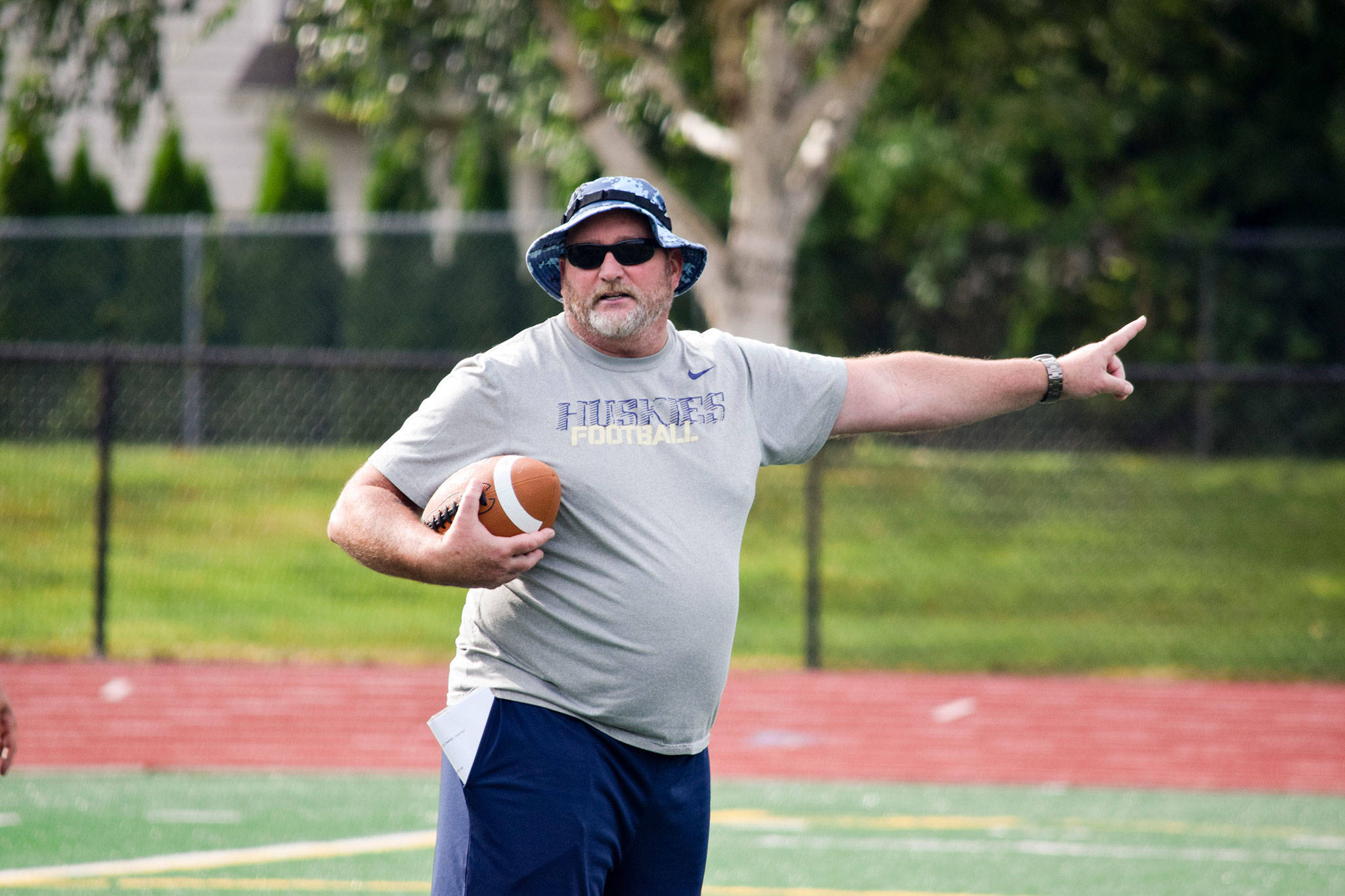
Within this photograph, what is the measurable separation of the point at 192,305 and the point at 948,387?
16230mm

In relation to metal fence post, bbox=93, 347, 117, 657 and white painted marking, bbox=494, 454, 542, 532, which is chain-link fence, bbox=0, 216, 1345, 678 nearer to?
metal fence post, bbox=93, 347, 117, 657

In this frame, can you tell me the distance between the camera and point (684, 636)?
3246 millimetres

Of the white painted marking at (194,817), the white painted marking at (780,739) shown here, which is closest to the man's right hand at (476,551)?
the white painted marking at (194,817)

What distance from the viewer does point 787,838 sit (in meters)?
6.79

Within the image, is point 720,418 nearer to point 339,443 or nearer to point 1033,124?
point 339,443

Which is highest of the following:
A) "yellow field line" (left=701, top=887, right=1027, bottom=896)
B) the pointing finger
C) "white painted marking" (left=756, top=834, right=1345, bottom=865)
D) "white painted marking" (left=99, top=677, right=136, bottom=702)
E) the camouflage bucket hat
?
the camouflage bucket hat

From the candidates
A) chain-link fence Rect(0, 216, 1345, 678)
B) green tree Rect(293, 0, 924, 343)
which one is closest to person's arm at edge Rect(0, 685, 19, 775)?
chain-link fence Rect(0, 216, 1345, 678)

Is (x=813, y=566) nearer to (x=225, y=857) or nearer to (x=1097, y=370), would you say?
(x=225, y=857)

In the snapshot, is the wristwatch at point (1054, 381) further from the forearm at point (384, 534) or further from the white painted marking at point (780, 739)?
the white painted marking at point (780, 739)

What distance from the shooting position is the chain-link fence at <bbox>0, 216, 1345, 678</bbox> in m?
11.9

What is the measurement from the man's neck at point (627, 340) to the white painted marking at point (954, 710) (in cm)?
677

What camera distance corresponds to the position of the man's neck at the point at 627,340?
3.28 meters

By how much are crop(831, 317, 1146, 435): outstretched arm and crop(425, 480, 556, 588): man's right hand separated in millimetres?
977

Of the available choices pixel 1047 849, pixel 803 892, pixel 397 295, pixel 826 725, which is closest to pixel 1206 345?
pixel 397 295
